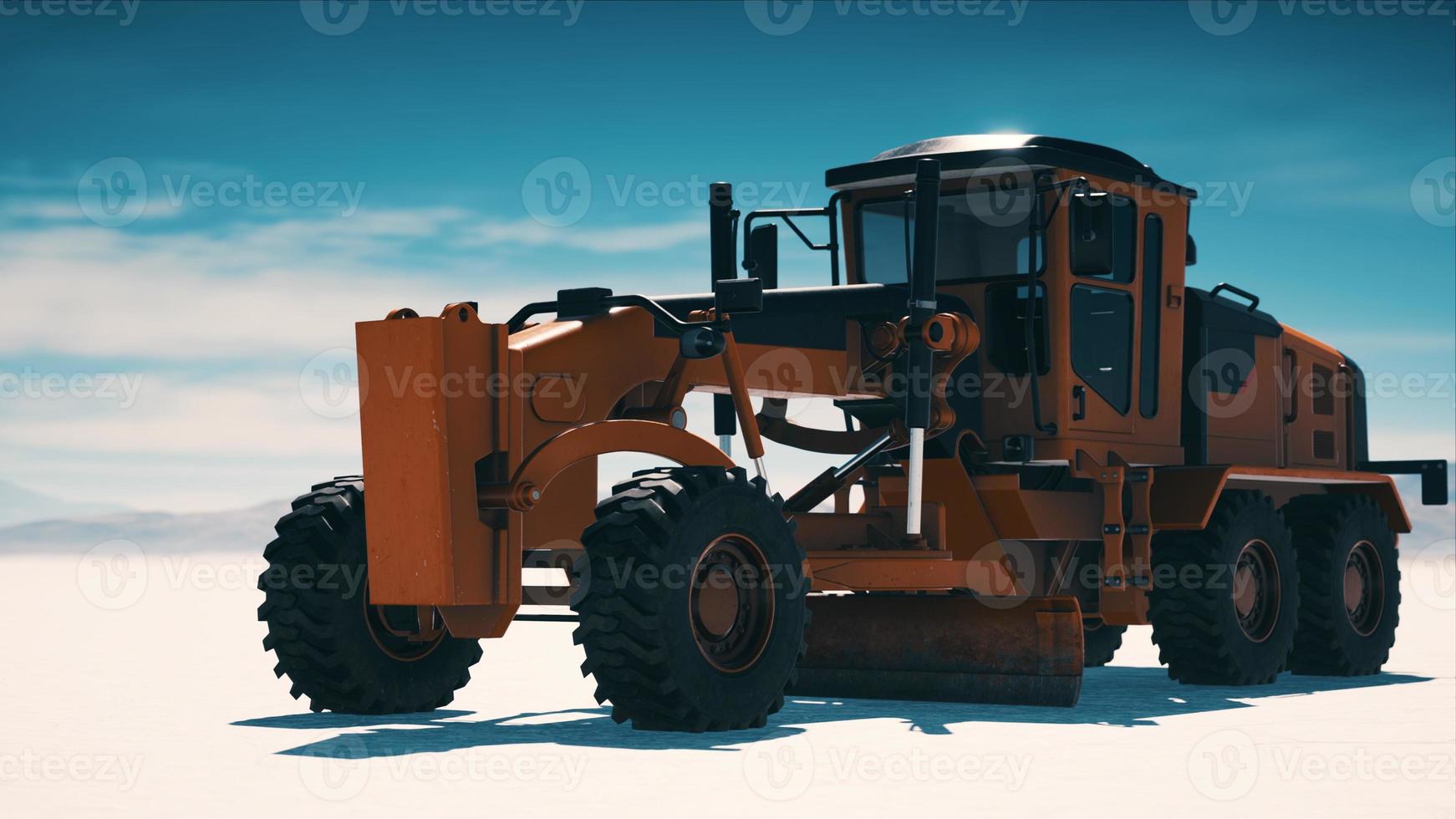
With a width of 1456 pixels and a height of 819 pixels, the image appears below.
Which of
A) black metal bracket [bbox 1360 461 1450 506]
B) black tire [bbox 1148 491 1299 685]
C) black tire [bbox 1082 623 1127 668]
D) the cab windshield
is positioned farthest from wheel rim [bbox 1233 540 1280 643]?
the cab windshield

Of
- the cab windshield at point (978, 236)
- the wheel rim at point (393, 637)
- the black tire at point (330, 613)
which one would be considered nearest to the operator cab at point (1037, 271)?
the cab windshield at point (978, 236)

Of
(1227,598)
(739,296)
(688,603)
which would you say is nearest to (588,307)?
(739,296)

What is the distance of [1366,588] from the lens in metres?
17.8

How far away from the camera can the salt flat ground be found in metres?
8.51

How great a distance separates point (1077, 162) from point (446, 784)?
24.8 ft

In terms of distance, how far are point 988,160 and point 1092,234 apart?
1.23 metres

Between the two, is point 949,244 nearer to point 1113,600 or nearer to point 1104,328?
point 1104,328

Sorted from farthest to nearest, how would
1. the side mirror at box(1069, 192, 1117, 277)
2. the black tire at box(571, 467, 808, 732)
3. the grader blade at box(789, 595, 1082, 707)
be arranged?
the side mirror at box(1069, 192, 1117, 277) < the grader blade at box(789, 595, 1082, 707) < the black tire at box(571, 467, 808, 732)

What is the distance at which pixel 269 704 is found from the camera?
13062 mm

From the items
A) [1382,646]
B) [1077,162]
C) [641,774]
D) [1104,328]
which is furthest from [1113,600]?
[641,774]

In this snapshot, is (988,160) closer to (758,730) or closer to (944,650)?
(944,650)

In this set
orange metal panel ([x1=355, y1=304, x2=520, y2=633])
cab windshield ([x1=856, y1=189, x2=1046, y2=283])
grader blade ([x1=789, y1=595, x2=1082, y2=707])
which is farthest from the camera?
cab windshield ([x1=856, y1=189, x2=1046, y2=283])

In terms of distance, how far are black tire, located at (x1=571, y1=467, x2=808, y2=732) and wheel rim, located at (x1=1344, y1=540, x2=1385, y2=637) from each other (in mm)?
7985

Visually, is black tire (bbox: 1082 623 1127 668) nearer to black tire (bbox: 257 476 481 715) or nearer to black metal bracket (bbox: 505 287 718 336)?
black metal bracket (bbox: 505 287 718 336)
